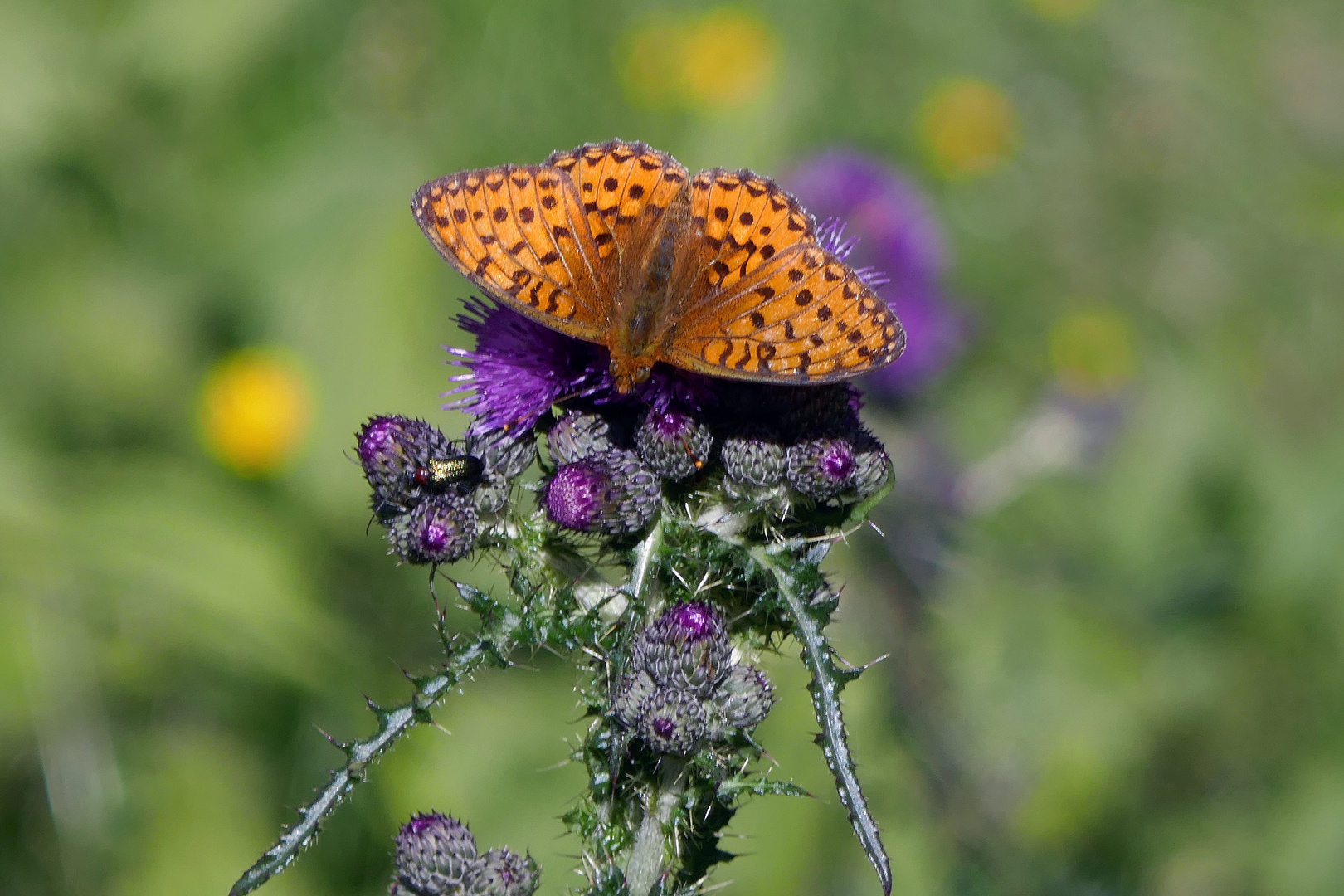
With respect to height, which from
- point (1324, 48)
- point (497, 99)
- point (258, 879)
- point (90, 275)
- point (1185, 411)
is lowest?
point (258, 879)

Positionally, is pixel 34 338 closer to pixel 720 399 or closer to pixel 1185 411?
pixel 720 399

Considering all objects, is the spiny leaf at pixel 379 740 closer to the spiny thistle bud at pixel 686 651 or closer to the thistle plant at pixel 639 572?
the thistle plant at pixel 639 572

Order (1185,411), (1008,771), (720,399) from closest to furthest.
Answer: (720,399), (1008,771), (1185,411)

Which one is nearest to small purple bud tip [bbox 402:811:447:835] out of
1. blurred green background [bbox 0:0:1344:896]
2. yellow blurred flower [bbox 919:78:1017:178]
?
blurred green background [bbox 0:0:1344:896]

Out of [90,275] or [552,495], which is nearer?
[552,495]

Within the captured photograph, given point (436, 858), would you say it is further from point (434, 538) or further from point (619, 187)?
point (619, 187)

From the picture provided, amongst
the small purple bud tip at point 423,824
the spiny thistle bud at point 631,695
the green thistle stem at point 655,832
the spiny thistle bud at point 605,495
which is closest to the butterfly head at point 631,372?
the spiny thistle bud at point 605,495

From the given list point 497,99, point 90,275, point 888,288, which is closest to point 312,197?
point 90,275

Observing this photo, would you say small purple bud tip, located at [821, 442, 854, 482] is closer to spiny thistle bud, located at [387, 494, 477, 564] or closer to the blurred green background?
spiny thistle bud, located at [387, 494, 477, 564]
